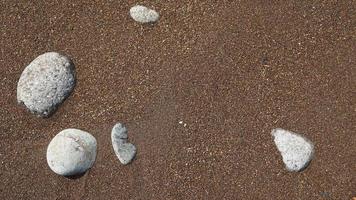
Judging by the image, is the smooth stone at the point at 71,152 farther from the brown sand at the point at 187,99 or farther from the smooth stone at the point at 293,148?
the smooth stone at the point at 293,148

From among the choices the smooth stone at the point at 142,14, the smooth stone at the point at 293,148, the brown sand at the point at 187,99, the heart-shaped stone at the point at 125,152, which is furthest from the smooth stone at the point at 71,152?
the smooth stone at the point at 293,148

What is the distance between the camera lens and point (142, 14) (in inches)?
122

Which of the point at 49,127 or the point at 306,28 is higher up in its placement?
the point at 306,28

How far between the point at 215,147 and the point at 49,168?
0.98 metres

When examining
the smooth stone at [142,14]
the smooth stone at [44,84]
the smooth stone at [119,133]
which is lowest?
the smooth stone at [119,133]

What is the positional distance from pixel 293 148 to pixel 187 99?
2.26 feet

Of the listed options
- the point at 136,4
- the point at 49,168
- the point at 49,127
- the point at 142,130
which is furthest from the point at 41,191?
the point at 136,4

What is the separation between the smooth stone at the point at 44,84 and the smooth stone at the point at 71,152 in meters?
0.18

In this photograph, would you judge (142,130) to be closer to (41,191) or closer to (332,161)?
(41,191)

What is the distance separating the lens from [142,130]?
3.08 metres

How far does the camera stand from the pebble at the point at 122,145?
3.04 metres

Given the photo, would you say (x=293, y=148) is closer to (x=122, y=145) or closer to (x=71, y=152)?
(x=122, y=145)

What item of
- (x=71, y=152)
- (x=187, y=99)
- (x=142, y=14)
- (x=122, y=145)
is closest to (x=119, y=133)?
(x=122, y=145)

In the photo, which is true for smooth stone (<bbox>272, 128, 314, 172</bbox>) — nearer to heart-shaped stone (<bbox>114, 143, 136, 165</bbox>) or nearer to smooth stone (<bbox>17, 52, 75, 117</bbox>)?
heart-shaped stone (<bbox>114, 143, 136, 165</bbox>)
